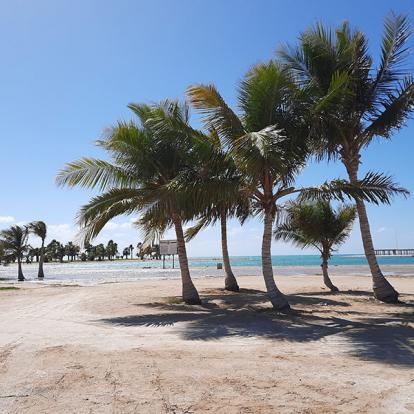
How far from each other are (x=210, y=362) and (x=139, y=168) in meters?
8.54

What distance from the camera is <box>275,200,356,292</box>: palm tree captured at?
59.6ft

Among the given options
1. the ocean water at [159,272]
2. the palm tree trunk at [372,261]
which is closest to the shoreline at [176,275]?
the ocean water at [159,272]

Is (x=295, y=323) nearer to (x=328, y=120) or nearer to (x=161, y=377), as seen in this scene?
(x=161, y=377)

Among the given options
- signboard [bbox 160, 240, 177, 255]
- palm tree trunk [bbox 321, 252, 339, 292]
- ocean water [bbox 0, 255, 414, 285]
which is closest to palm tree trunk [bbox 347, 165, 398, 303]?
palm tree trunk [bbox 321, 252, 339, 292]

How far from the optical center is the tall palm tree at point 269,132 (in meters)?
11.1

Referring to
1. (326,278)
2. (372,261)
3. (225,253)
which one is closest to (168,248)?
(225,253)

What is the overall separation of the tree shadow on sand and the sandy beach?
1.1 inches

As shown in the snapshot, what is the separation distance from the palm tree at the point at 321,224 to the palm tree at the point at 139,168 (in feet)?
20.3

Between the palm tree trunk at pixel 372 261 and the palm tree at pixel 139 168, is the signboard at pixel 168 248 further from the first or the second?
the palm tree trunk at pixel 372 261

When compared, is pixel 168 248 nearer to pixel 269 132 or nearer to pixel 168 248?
pixel 168 248

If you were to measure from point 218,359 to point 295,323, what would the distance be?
384 centimetres

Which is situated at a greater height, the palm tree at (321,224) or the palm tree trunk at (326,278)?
the palm tree at (321,224)

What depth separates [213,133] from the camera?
12.4 metres

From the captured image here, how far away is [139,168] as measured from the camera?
13781 millimetres
